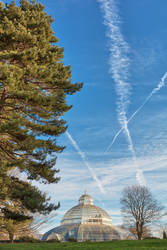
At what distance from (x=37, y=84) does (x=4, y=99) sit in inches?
81.7

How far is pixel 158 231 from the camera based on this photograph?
4275 centimetres

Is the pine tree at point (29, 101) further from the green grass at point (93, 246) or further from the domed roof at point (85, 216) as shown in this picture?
the domed roof at point (85, 216)

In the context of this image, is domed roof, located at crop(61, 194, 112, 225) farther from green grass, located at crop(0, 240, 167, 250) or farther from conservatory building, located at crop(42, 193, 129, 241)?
green grass, located at crop(0, 240, 167, 250)

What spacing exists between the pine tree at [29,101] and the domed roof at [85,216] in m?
49.6

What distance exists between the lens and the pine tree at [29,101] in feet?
37.6

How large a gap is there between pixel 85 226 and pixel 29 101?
48.9 metres

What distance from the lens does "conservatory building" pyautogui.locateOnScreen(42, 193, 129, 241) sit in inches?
1989

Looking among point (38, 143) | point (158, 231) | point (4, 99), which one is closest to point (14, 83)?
point (4, 99)

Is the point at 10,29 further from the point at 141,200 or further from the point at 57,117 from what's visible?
the point at 141,200

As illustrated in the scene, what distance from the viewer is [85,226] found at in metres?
54.3

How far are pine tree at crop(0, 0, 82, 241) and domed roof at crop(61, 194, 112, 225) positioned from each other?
49.6 meters

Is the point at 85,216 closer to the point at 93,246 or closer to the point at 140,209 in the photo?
the point at 140,209

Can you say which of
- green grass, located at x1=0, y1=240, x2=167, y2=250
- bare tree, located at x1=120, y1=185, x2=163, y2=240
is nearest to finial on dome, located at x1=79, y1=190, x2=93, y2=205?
bare tree, located at x1=120, y1=185, x2=163, y2=240

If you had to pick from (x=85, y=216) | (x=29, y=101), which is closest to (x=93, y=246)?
(x=29, y=101)
